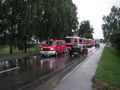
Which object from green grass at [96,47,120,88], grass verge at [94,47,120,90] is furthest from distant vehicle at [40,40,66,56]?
grass verge at [94,47,120,90]

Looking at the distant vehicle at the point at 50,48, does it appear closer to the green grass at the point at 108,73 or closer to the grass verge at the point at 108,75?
the green grass at the point at 108,73

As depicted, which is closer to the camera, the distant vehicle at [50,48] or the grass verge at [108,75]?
the grass verge at [108,75]

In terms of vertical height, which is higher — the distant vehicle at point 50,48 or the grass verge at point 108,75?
the distant vehicle at point 50,48

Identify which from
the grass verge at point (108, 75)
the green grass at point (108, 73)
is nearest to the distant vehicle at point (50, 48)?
the green grass at point (108, 73)

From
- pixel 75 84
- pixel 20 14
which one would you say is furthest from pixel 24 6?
pixel 75 84

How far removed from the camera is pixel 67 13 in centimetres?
3284

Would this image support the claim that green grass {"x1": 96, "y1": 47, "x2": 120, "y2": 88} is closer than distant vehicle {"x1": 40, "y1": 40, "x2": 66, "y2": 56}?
Yes

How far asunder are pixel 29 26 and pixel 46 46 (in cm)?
352

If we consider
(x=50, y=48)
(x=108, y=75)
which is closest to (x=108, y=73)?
(x=108, y=75)

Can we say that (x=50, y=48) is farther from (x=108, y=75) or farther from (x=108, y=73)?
(x=108, y=75)

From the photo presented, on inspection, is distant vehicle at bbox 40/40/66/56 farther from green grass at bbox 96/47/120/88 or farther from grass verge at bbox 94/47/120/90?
grass verge at bbox 94/47/120/90

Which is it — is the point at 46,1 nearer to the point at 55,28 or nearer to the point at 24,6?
the point at 55,28

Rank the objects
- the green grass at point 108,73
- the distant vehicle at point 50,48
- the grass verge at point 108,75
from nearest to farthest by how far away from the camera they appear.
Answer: the grass verge at point 108,75 → the green grass at point 108,73 → the distant vehicle at point 50,48

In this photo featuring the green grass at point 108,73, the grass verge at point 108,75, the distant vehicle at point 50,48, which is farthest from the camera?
the distant vehicle at point 50,48
